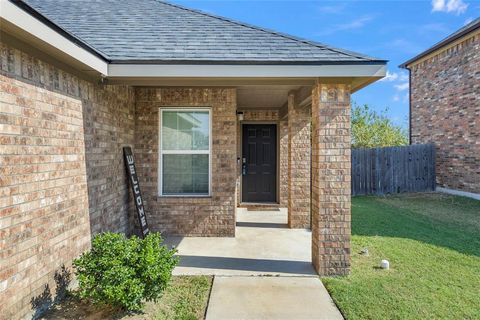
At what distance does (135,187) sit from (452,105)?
1196cm

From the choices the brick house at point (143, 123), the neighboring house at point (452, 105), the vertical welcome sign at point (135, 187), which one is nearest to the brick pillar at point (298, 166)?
the brick house at point (143, 123)

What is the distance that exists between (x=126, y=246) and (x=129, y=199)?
247 centimetres

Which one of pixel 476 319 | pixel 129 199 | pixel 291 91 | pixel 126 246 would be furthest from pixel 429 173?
pixel 126 246

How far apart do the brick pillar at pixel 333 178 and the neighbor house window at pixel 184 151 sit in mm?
2521

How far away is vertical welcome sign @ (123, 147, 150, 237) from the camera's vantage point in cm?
530

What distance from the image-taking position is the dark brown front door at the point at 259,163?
30.3ft

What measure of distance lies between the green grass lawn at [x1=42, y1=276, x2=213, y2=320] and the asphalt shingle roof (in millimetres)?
2812

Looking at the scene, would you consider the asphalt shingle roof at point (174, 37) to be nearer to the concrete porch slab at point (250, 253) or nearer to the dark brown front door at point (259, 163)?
the concrete porch slab at point (250, 253)

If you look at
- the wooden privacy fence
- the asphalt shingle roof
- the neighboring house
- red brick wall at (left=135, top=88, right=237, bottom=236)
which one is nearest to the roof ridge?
the asphalt shingle roof

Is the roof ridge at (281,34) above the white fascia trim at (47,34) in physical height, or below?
above

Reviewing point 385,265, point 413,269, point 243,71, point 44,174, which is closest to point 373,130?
point 413,269

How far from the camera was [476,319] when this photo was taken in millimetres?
3066

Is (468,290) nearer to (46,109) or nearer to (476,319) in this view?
(476,319)

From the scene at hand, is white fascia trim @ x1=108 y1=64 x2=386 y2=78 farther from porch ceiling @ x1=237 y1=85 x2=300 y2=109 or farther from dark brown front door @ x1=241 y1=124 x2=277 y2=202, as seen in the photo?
dark brown front door @ x1=241 y1=124 x2=277 y2=202
